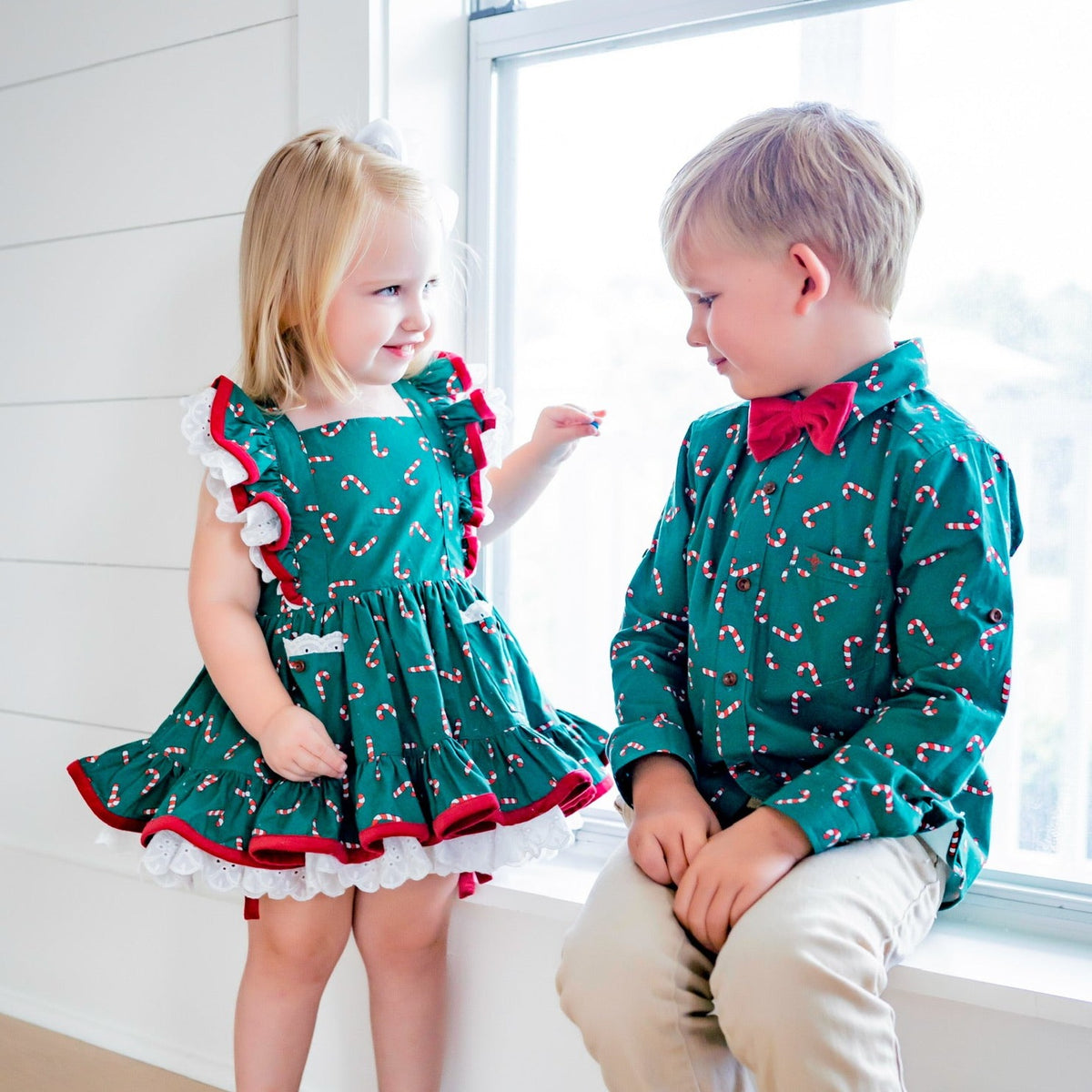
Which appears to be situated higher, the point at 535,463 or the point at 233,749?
the point at 535,463

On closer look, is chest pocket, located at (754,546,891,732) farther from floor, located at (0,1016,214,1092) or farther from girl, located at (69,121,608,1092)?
floor, located at (0,1016,214,1092)

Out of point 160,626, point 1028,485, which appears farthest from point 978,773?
point 160,626

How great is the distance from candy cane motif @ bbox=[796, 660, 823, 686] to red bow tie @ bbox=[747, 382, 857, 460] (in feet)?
0.62

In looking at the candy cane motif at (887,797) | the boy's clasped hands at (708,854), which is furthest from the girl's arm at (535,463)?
the candy cane motif at (887,797)

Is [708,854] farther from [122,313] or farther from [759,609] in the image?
[122,313]

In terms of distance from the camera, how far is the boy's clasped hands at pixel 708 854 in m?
0.85

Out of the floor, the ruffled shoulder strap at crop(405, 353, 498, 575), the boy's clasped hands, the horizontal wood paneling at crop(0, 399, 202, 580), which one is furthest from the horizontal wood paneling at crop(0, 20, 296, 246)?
the floor

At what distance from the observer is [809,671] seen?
3.14 feet

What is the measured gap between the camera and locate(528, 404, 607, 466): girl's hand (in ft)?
4.16

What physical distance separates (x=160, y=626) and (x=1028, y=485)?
1.10 metres

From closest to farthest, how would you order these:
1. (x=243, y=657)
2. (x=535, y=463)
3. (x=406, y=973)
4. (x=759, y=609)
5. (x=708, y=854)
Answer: (x=708, y=854) → (x=759, y=609) → (x=243, y=657) → (x=406, y=973) → (x=535, y=463)

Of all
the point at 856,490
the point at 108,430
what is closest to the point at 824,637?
the point at 856,490

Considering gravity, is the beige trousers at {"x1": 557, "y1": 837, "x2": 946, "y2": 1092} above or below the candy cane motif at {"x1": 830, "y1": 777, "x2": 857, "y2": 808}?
below

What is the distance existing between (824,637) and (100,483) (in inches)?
41.5
